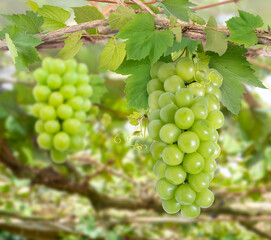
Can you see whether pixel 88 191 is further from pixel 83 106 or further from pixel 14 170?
pixel 83 106

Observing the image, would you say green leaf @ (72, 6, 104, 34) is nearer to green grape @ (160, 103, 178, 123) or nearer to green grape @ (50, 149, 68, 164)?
green grape @ (160, 103, 178, 123)

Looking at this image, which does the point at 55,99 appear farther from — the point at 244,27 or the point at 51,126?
the point at 244,27

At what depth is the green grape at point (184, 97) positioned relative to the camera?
0.28m

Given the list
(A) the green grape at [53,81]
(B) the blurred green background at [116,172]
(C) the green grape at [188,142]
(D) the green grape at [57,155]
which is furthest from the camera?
(B) the blurred green background at [116,172]

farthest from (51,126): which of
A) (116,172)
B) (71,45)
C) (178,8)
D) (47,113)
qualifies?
(116,172)

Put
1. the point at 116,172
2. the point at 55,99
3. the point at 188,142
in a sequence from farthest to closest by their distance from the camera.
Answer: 1. the point at 116,172
2. the point at 55,99
3. the point at 188,142

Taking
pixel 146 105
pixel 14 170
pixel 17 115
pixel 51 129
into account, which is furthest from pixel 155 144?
pixel 14 170

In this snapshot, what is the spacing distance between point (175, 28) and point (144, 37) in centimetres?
3

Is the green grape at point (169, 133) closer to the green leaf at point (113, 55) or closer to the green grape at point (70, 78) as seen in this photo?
the green leaf at point (113, 55)

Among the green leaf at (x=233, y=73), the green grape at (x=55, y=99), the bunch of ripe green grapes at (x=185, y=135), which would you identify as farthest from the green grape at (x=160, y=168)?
the green grape at (x=55, y=99)

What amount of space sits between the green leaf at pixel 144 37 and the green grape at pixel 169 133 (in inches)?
2.4

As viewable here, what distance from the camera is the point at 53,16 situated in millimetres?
329

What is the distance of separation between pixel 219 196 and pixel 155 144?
135 cm

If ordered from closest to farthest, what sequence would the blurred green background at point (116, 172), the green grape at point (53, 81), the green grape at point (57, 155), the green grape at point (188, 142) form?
the green grape at point (188, 142), the green grape at point (53, 81), the green grape at point (57, 155), the blurred green background at point (116, 172)
